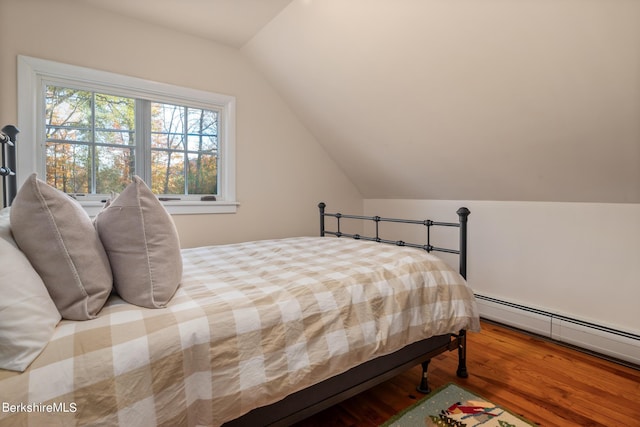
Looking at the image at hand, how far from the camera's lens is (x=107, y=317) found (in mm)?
865

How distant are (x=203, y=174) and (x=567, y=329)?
2.92m

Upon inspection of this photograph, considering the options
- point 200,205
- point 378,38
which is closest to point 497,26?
point 378,38

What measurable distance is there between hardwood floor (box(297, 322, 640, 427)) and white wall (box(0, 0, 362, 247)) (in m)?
1.71

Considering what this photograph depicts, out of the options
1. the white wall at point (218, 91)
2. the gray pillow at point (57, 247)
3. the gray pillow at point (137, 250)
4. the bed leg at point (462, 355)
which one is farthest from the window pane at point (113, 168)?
the bed leg at point (462, 355)

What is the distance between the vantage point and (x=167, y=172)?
2.56 meters

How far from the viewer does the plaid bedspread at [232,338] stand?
0.70m

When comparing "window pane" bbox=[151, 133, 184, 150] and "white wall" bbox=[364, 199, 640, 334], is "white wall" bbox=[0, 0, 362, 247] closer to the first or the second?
"window pane" bbox=[151, 133, 184, 150]

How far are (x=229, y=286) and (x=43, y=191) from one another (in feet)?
1.98

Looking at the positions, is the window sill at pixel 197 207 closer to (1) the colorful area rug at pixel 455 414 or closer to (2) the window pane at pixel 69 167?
(2) the window pane at pixel 69 167

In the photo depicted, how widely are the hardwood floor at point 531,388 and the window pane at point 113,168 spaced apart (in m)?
2.06

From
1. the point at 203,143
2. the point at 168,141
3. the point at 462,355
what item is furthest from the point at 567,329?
the point at 168,141

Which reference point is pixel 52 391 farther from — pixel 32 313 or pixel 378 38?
pixel 378 38

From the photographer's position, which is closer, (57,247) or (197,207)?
(57,247)

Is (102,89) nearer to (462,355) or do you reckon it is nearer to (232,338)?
(232,338)
